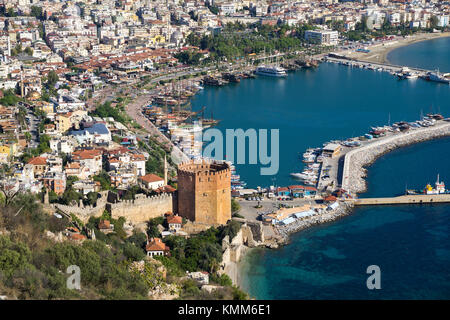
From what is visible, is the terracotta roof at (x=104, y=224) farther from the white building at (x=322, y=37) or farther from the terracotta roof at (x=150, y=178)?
the white building at (x=322, y=37)

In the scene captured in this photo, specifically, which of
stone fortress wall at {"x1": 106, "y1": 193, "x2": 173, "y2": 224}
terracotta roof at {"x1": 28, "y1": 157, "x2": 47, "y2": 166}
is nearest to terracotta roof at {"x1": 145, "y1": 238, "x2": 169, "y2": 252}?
stone fortress wall at {"x1": 106, "y1": 193, "x2": 173, "y2": 224}

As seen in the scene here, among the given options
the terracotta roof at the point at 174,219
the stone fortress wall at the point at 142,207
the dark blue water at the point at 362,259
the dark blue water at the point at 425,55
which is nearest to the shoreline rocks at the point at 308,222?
the dark blue water at the point at 362,259

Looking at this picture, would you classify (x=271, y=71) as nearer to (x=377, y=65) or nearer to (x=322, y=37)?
(x=377, y=65)

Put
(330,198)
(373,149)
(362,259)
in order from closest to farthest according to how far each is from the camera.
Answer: (362,259) < (330,198) < (373,149)

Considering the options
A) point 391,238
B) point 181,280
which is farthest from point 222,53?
point 181,280

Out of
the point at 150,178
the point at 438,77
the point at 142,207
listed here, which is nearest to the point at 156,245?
the point at 142,207
